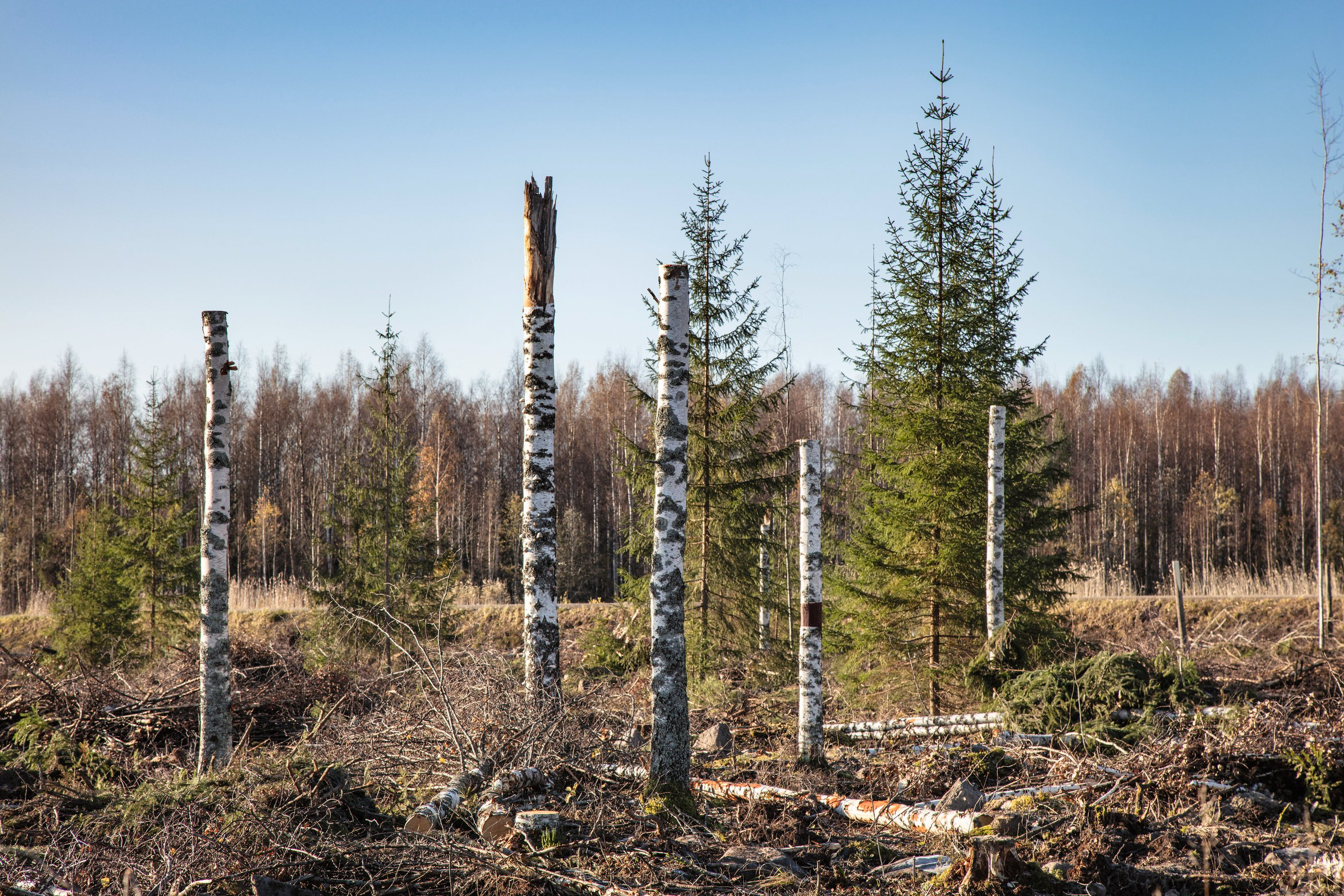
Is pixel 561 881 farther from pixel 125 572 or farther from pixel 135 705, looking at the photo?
pixel 125 572

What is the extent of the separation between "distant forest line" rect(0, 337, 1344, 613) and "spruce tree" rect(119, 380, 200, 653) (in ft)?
50.6

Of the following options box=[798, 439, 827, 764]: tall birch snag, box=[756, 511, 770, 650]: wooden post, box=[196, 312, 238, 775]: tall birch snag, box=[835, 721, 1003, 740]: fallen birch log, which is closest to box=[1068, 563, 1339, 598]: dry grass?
box=[756, 511, 770, 650]: wooden post

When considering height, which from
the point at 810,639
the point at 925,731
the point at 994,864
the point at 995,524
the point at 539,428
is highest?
the point at 539,428

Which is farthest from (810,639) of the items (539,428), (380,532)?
(380,532)

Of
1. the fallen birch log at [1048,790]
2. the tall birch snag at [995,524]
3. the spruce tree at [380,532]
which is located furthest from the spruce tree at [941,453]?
the spruce tree at [380,532]

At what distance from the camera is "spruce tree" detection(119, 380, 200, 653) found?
17078 millimetres

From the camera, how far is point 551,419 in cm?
902

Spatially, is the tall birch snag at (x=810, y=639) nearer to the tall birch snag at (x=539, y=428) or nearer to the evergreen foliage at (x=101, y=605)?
the tall birch snag at (x=539, y=428)

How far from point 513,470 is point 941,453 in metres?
42.1

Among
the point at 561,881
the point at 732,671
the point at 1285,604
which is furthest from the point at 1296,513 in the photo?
the point at 561,881

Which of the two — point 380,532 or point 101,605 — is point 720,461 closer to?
point 380,532

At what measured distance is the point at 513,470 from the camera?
170 feet

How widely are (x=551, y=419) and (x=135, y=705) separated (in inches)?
257

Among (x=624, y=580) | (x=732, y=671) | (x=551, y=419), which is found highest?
(x=551, y=419)
